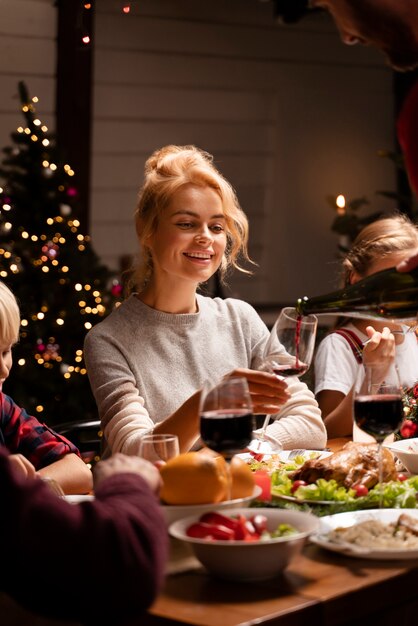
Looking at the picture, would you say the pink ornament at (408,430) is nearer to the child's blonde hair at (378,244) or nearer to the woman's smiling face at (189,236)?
the woman's smiling face at (189,236)

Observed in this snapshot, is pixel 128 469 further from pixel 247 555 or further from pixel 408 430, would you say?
pixel 408 430

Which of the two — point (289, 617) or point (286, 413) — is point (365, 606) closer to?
point (289, 617)

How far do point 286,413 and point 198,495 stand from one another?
3.57 feet

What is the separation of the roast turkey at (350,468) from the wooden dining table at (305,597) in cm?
33

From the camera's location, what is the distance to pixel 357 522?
1.73m

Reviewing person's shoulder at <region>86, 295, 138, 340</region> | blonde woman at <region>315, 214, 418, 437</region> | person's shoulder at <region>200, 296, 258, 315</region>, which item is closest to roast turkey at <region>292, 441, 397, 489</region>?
person's shoulder at <region>86, 295, 138, 340</region>

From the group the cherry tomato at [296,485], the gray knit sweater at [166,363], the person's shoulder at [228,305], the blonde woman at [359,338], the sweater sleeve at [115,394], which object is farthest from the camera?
the blonde woman at [359,338]

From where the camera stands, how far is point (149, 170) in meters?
2.90

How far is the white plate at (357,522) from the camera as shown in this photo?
1.55m

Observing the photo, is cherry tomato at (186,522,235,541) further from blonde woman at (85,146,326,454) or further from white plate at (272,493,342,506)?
blonde woman at (85,146,326,454)

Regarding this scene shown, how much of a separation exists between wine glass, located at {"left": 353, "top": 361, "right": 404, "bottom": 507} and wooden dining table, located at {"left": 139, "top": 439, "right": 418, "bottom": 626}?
0.26m

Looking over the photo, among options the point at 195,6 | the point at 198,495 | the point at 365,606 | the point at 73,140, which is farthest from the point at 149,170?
the point at 195,6

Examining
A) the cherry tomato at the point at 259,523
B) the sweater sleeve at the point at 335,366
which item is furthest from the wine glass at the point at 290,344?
the sweater sleeve at the point at 335,366

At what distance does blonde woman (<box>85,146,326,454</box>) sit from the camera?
2.65 meters
